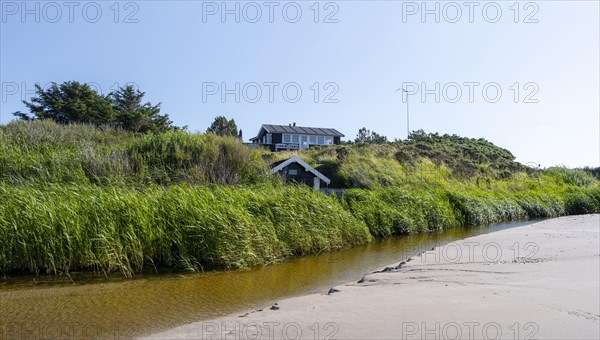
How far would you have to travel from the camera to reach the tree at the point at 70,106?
34875mm

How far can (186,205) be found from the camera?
1034cm

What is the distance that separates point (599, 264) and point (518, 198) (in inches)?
744

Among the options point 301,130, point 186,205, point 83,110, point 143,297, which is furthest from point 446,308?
point 301,130

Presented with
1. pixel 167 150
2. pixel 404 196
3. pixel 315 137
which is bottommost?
pixel 404 196

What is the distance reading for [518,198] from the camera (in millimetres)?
25188

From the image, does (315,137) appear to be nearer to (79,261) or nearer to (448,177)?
(448,177)

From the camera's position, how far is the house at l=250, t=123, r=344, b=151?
6075 cm

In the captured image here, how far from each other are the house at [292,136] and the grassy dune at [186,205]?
107 feet

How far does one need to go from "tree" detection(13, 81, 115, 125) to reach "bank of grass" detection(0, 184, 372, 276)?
26.3 meters

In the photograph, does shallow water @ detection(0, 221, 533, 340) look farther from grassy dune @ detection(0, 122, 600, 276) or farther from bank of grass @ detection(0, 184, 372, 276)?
grassy dune @ detection(0, 122, 600, 276)

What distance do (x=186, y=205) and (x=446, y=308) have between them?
21.8 ft

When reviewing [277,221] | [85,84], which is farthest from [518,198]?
[85,84]

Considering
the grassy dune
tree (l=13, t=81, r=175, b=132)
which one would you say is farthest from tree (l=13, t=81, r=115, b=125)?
the grassy dune

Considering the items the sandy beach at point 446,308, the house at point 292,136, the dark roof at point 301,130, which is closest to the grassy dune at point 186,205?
the sandy beach at point 446,308
